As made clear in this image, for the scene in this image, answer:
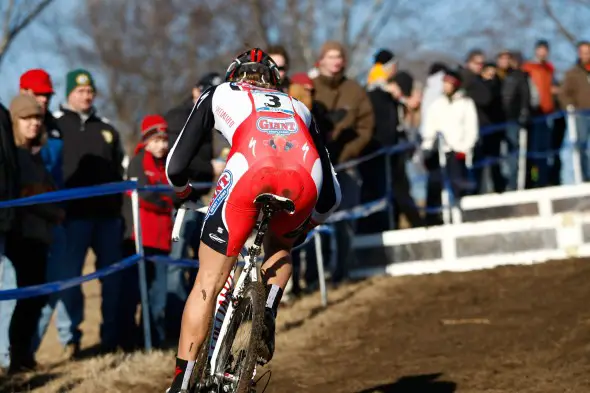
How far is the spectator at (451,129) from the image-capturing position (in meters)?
14.7

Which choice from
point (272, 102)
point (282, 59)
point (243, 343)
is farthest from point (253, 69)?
point (282, 59)

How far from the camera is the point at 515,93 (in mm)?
16312

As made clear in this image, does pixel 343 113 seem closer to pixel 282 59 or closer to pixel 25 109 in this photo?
pixel 282 59

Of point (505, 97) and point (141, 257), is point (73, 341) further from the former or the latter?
point (505, 97)

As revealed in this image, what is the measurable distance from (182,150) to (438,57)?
3883 cm

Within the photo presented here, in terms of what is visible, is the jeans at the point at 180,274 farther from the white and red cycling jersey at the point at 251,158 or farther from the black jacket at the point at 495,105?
the black jacket at the point at 495,105

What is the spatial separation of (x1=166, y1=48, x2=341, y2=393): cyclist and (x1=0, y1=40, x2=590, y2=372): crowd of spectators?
2.54 m

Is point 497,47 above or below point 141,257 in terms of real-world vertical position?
above

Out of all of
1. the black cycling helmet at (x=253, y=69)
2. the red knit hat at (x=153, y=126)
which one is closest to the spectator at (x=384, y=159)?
the red knit hat at (x=153, y=126)

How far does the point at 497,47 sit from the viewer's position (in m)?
39.3

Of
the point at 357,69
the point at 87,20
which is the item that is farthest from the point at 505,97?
the point at 87,20

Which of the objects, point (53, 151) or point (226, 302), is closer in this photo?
point (226, 302)

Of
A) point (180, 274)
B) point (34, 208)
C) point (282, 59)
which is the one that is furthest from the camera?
point (282, 59)

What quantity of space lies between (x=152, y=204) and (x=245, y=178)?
409 centimetres
